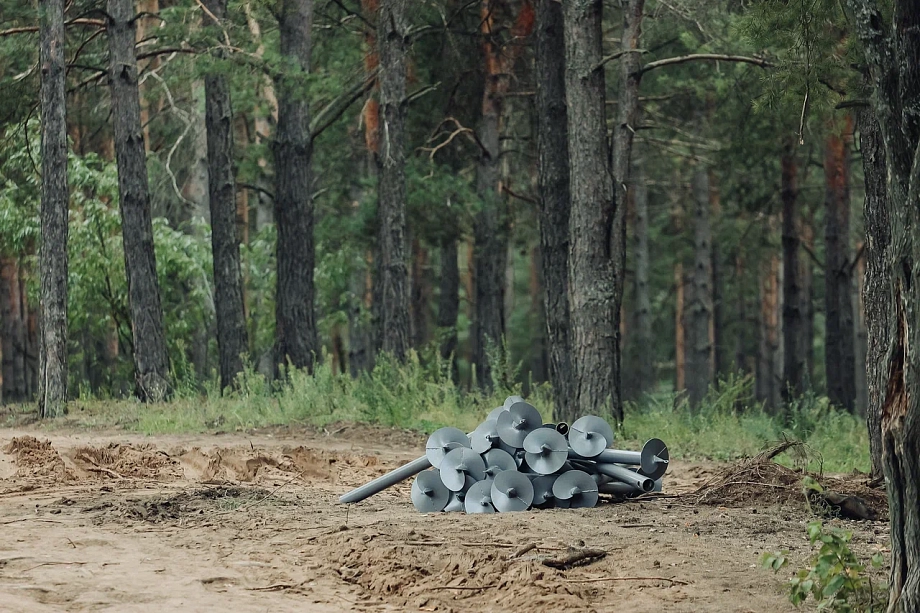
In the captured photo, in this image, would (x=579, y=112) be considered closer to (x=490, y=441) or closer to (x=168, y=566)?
(x=490, y=441)

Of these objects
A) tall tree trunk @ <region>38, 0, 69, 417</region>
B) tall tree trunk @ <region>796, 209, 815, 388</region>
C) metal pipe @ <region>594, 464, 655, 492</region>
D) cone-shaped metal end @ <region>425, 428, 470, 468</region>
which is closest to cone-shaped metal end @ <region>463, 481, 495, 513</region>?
cone-shaped metal end @ <region>425, 428, 470, 468</region>

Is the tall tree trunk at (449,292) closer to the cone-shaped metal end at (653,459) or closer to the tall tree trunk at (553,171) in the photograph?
the tall tree trunk at (553,171)

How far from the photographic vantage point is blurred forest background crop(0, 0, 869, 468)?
1633cm

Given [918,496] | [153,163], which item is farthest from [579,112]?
[153,163]

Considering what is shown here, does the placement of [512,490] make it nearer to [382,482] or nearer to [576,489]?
[576,489]

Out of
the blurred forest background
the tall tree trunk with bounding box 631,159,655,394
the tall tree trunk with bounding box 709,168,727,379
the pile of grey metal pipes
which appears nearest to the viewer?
the pile of grey metal pipes

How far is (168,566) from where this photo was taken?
20.3 ft

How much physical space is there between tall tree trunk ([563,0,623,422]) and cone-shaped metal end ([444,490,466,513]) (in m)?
5.83

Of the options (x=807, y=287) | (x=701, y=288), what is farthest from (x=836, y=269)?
(x=807, y=287)

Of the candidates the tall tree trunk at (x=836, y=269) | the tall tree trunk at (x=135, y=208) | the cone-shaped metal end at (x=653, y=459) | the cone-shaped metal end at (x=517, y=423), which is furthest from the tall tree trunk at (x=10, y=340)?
the cone-shaped metal end at (x=653, y=459)

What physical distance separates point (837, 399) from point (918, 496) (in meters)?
19.0

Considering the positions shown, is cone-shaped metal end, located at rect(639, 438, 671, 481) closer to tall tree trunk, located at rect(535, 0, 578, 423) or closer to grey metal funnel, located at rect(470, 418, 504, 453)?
grey metal funnel, located at rect(470, 418, 504, 453)

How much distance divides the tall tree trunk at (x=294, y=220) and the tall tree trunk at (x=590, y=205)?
663 cm

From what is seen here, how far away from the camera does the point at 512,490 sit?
802cm
